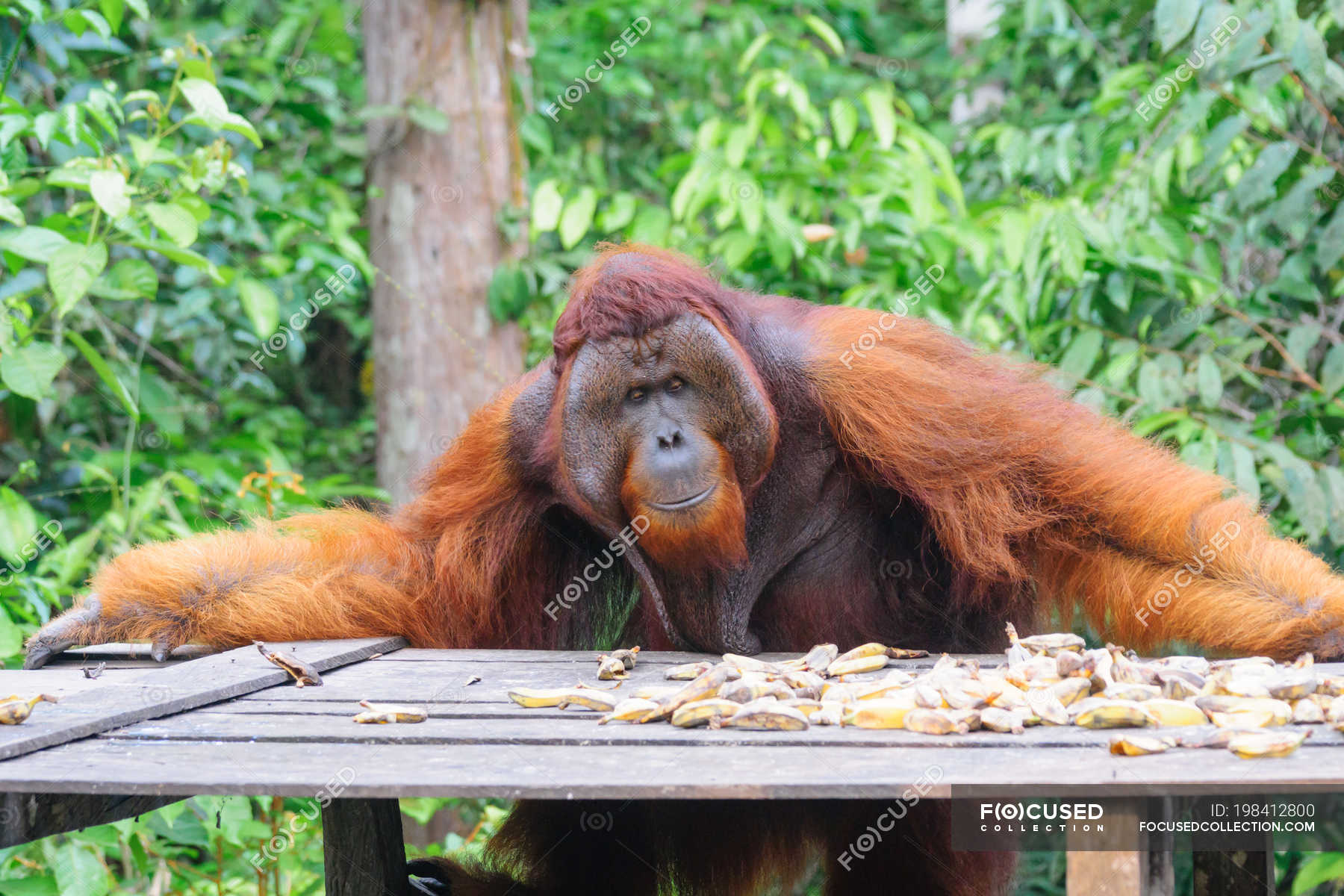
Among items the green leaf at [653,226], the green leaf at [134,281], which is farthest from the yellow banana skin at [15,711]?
the green leaf at [653,226]

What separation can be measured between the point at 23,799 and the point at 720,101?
5445 millimetres

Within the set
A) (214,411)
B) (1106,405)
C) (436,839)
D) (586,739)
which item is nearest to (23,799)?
(586,739)

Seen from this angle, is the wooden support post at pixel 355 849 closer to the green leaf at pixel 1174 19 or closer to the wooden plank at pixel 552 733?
the wooden plank at pixel 552 733

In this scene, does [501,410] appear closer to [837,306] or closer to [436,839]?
[837,306]

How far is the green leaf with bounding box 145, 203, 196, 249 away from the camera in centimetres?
304

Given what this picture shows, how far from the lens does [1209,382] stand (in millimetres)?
3357

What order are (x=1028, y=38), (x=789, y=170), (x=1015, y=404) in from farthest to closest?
1. (x=1028, y=38)
2. (x=789, y=170)
3. (x=1015, y=404)

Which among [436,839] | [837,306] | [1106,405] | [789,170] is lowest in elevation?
[436,839]

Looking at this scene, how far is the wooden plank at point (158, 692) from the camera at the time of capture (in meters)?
1.75

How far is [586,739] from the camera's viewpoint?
65.7 inches

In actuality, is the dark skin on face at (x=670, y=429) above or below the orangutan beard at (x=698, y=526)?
above

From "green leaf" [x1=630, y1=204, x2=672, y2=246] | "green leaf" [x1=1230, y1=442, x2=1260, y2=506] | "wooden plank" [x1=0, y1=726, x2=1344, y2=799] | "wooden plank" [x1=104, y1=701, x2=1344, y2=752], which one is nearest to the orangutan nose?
"wooden plank" [x1=104, y1=701, x2=1344, y2=752]

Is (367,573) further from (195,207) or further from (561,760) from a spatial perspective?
(561,760)

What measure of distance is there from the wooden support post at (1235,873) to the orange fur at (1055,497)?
360 mm
